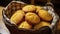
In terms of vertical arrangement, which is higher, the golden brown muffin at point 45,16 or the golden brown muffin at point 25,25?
the golden brown muffin at point 45,16

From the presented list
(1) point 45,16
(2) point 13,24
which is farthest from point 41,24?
(2) point 13,24

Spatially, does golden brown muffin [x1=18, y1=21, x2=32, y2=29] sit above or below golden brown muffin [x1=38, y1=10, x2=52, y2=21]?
below

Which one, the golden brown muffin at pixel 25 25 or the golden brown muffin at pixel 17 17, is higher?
the golden brown muffin at pixel 17 17

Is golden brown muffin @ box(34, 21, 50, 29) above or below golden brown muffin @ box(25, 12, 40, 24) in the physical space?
below

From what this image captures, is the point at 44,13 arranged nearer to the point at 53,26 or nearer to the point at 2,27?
the point at 53,26

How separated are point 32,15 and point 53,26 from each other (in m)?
0.14

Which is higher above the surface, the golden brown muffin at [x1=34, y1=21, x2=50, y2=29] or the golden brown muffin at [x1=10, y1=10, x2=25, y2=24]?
the golden brown muffin at [x1=10, y1=10, x2=25, y2=24]

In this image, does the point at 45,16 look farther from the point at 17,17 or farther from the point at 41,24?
the point at 17,17

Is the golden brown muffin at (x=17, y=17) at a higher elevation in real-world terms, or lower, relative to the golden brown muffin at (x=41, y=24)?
higher

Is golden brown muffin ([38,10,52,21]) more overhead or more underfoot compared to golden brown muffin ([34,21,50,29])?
more overhead

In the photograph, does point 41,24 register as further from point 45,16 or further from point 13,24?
point 13,24

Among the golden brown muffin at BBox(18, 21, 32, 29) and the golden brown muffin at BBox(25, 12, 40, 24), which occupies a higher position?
the golden brown muffin at BBox(25, 12, 40, 24)

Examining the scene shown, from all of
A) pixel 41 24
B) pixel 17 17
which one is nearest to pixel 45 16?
pixel 41 24

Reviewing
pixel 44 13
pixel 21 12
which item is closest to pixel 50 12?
pixel 44 13
